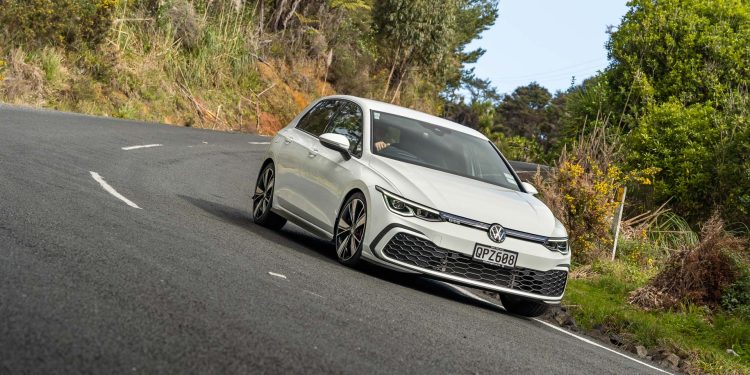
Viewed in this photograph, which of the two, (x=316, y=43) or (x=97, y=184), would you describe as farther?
(x=316, y=43)

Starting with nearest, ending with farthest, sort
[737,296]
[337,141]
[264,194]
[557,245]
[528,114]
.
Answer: [557,245], [337,141], [737,296], [264,194], [528,114]

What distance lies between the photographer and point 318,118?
12227 mm

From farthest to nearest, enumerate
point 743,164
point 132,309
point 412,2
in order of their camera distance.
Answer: point 412,2 → point 743,164 → point 132,309

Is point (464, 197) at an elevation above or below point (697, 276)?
above

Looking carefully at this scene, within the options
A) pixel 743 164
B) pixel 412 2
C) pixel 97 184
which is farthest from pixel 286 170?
pixel 412 2

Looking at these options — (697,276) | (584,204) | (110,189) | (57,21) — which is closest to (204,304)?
(110,189)

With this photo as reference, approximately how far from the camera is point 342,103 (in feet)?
39.4

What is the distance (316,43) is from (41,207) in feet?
121

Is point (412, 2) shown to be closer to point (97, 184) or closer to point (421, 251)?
point (97, 184)

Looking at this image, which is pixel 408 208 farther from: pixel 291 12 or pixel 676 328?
pixel 291 12

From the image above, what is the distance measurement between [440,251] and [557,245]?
4.23ft

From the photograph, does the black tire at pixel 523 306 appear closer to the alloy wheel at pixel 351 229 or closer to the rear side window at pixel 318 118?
the alloy wheel at pixel 351 229

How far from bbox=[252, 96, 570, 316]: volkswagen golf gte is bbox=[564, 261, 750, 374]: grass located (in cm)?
106

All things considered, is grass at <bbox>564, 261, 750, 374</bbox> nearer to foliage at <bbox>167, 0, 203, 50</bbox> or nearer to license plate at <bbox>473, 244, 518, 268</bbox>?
license plate at <bbox>473, 244, 518, 268</bbox>
